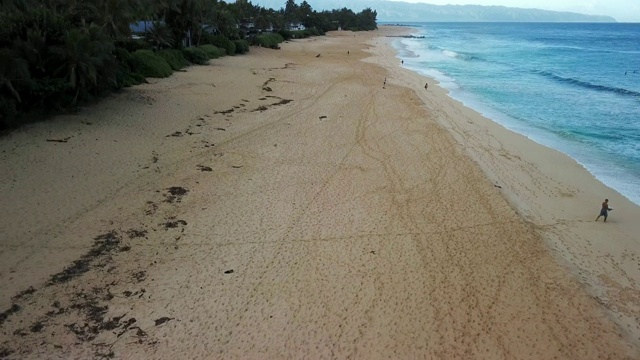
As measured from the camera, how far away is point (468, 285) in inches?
350

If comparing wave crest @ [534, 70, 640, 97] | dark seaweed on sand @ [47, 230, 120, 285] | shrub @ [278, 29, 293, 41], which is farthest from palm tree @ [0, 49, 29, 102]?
shrub @ [278, 29, 293, 41]

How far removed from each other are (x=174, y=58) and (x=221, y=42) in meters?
12.8

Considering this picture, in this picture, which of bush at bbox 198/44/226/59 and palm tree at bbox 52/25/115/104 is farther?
bush at bbox 198/44/226/59

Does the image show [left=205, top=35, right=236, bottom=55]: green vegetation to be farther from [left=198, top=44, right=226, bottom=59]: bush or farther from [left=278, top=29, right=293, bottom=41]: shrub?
[left=278, top=29, right=293, bottom=41]: shrub

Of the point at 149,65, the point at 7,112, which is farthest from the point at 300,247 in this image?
the point at 149,65

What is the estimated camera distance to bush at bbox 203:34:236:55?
43.5m

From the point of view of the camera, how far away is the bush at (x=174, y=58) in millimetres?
31328

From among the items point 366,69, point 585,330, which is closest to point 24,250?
point 585,330

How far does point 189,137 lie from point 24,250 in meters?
8.84

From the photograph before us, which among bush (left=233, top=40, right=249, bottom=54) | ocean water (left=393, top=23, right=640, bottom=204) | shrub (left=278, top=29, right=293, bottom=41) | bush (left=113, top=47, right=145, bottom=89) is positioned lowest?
ocean water (left=393, top=23, right=640, bottom=204)

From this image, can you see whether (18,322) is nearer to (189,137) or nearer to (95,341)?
(95,341)

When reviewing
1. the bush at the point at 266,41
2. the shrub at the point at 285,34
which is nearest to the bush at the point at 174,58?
the bush at the point at 266,41

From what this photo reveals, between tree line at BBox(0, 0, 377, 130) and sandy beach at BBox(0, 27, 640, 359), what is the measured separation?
1157 millimetres

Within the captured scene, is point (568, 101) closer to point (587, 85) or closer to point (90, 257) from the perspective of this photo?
point (587, 85)
